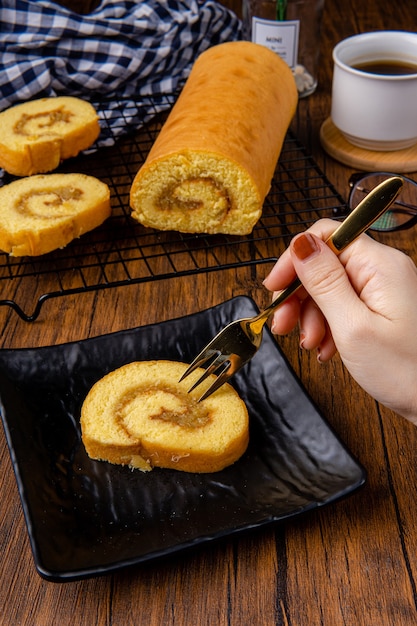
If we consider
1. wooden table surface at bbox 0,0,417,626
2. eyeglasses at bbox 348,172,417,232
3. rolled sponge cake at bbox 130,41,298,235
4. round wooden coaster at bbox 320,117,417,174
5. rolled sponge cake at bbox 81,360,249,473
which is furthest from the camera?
round wooden coaster at bbox 320,117,417,174

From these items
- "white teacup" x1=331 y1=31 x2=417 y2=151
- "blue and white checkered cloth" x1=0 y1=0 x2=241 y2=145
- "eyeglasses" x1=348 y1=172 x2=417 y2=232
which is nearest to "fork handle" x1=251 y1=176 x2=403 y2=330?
"eyeglasses" x1=348 y1=172 x2=417 y2=232

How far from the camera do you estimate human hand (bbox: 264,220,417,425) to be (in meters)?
1.06

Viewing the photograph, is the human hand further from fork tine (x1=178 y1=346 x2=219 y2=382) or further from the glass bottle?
the glass bottle

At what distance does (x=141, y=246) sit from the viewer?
170cm

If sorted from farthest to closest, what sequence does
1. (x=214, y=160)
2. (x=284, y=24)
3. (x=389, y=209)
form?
1. (x=284, y=24)
2. (x=389, y=209)
3. (x=214, y=160)

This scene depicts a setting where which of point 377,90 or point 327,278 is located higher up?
point 327,278

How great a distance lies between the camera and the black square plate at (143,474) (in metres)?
1.05

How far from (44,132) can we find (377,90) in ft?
2.76

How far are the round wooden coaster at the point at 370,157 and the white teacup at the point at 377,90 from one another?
2 cm

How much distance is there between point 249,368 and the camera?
1.35m

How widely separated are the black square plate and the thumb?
208 mm

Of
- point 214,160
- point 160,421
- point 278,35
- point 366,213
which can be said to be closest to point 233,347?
point 160,421

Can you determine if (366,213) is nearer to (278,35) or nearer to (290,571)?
(290,571)

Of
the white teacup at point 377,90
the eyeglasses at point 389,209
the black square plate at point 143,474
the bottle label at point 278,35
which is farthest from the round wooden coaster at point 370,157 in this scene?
the black square plate at point 143,474
